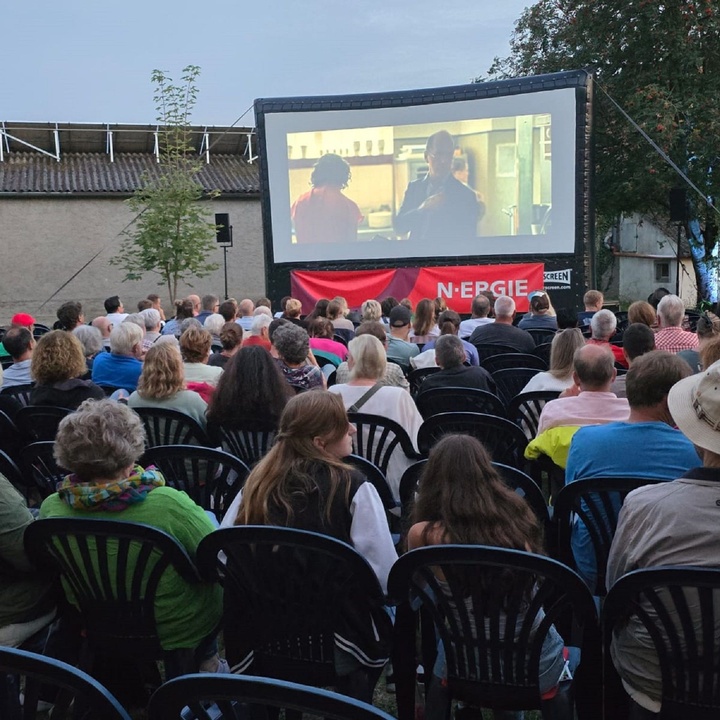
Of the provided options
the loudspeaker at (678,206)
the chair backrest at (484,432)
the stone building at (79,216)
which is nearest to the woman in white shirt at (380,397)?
the chair backrest at (484,432)

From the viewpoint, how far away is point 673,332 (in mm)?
5688

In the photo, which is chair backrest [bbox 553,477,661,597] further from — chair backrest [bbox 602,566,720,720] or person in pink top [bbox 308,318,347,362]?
person in pink top [bbox 308,318,347,362]

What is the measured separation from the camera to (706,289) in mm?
15852

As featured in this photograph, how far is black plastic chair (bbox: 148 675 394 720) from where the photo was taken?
1.25 m

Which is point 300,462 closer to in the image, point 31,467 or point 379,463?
point 379,463

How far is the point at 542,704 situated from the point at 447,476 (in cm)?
65

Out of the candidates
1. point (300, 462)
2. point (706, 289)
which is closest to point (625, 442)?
point (300, 462)

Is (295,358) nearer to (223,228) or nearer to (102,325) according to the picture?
(102,325)

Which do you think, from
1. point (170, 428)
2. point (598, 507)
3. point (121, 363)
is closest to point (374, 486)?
point (598, 507)

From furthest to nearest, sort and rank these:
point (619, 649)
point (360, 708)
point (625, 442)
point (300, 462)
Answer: point (625, 442) < point (300, 462) < point (619, 649) < point (360, 708)

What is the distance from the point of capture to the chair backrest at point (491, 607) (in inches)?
76.0

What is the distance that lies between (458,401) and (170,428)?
1.66 m

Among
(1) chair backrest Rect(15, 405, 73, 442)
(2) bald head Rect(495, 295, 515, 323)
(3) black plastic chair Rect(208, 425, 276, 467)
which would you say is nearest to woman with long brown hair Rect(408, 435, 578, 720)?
(3) black plastic chair Rect(208, 425, 276, 467)

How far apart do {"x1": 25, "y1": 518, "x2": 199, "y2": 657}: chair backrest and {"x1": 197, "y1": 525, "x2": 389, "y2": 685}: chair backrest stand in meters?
0.14
